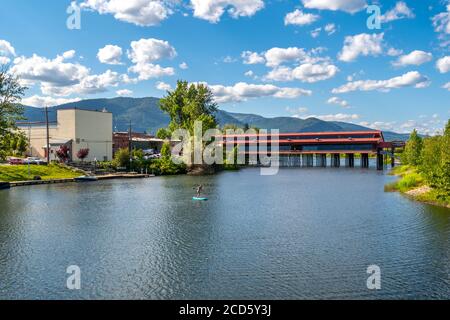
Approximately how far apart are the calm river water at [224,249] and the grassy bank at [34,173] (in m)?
27.3

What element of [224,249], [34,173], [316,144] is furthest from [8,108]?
[316,144]

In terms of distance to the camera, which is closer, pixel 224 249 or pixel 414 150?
pixel 224 249

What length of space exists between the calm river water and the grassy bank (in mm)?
27260

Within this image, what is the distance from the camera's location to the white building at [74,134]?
9994cm

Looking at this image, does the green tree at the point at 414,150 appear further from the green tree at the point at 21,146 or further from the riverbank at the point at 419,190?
the green tree at the point at 21,146

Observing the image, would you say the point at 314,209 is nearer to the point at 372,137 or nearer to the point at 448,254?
the point at 448,254

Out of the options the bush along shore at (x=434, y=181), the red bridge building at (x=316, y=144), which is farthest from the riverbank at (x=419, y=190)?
the red bridge building at (x=316, y=144)

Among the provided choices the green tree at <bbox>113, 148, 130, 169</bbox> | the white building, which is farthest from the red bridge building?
the green tree at <bbox>113, 148, 130, 169</bbox>

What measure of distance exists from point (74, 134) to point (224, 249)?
81.7 meters

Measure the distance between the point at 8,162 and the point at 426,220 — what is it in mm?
82533

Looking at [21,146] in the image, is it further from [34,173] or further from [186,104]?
[186,104]

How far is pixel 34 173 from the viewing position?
Result: 80000 millimetres

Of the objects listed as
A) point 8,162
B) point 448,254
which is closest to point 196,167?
point 8,162

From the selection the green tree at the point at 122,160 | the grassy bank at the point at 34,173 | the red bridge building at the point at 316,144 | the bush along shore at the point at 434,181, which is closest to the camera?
the bush along shore at the point at 434,181
